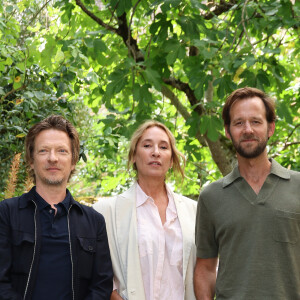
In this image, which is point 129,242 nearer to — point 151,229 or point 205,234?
point 151,229

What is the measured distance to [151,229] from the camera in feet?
10.3

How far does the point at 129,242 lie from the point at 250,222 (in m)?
0.75

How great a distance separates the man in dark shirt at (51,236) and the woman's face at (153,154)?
1.67 ft

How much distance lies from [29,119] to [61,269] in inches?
89.0

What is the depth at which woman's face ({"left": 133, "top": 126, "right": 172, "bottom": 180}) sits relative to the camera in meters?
3.24

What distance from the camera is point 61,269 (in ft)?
8.31

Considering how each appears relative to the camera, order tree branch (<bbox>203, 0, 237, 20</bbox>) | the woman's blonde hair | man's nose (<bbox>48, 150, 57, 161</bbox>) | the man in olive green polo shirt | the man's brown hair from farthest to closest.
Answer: tree branch (<bbox>203, 0, 237, 20</bbox>) < the woman's blonde hair < the man's brown hair < man's nose (<bbox>48, 150, 57, 161</bbox>) < the man in olive green polo shirt

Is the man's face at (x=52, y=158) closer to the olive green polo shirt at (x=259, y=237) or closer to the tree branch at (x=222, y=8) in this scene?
the olive green polo shirt at (x=259, y=237)

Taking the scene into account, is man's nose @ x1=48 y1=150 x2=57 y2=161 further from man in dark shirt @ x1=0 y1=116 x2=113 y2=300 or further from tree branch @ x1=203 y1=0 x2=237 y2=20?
tree branch @ x1=203 y1=0 x2=237 y2=20

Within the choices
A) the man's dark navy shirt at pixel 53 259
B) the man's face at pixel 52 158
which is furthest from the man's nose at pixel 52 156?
the man's dark navy shirt at pixel 53 259

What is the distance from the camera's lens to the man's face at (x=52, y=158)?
2713 mm

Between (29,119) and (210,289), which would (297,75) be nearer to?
(29,119)

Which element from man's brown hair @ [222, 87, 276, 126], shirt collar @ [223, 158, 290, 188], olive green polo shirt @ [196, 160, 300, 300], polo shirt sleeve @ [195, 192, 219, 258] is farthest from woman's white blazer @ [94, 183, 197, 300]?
man's brown hair @ [222, 87, 276, 126]

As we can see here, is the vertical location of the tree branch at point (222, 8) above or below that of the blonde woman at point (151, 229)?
above
